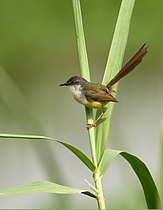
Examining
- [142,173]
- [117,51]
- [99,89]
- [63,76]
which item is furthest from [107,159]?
[63,76]

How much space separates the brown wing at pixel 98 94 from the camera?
0.97 metres

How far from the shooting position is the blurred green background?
7.48ft

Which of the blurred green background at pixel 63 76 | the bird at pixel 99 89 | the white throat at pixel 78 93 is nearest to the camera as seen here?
the bird at pixel 99 89

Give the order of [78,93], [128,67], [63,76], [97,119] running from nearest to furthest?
[97,119] → [128,67] → [78,93] → [63,76]

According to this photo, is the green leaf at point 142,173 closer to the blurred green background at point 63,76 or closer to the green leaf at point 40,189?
the green leaf at point 40,189

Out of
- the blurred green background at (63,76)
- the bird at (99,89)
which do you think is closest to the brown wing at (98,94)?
the bird at (99,89)

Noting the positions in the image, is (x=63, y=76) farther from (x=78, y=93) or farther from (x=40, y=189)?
(x=40, y=189)

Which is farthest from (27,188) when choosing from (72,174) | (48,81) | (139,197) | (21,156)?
(48,81)

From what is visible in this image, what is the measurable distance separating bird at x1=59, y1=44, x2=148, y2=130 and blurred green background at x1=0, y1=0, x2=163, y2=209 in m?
0.98

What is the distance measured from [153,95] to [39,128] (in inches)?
65.8

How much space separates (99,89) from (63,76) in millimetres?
1741

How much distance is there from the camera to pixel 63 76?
275cm

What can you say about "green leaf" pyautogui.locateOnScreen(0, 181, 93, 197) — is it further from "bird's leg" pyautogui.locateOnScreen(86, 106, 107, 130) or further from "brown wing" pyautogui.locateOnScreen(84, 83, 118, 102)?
"brown wing" pyautogui.locateOnScreen(84, 83, 118, 102)

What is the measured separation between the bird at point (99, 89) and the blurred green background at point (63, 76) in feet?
3.20
